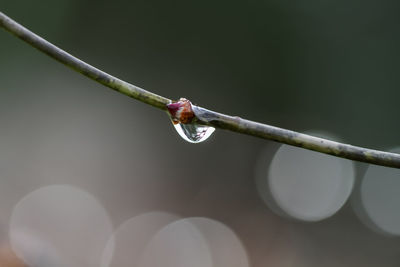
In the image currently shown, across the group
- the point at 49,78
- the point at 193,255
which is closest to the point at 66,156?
the point at 49,78

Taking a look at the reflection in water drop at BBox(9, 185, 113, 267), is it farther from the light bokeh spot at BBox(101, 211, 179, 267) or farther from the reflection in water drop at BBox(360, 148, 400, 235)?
the reflection in water drop at BBox(360, 148, 400, 235)

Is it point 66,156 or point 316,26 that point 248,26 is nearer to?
point 316,26

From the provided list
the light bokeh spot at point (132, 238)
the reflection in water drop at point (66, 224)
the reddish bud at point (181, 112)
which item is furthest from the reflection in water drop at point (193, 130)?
the light bokeh spot at point (132, 238)

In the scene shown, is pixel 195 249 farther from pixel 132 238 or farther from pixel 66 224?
pixel 66 224

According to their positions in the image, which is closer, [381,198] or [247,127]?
[247,127]

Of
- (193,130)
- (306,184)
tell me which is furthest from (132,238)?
(193,130)

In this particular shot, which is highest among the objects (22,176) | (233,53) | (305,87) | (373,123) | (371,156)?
(233,53)

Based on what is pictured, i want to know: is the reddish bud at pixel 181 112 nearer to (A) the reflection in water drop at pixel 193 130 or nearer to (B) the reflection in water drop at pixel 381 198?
(A) the reflection in water drop at pixel 193 130
